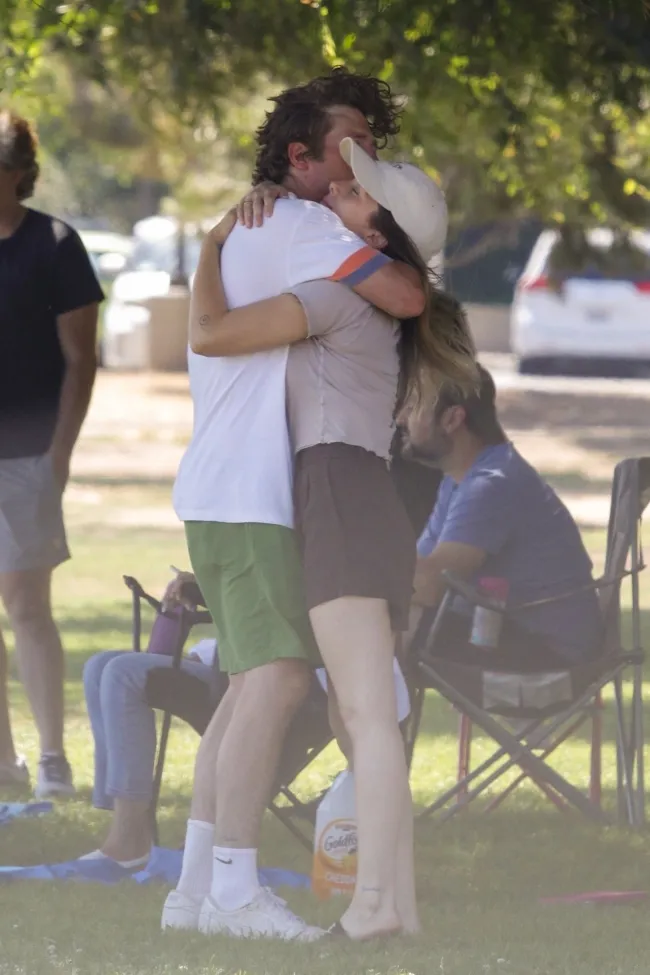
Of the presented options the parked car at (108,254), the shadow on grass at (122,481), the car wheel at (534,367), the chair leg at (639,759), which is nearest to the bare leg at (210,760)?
the chair leg at (639,759)

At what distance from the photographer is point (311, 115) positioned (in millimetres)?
4449

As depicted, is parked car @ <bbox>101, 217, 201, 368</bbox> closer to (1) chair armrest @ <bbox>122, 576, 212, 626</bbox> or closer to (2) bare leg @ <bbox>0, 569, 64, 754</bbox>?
(2) bare leg @ <bbox>0, 569, 64, 754</bbox>

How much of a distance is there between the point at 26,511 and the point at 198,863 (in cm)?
186

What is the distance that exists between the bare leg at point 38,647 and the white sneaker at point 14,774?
14cm

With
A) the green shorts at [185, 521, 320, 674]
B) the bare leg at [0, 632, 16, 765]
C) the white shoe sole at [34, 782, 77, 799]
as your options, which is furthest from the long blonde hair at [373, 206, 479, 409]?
the bare leg at [0, 632, 16, 765]

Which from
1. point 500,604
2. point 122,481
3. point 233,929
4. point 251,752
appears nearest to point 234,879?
point 233,929

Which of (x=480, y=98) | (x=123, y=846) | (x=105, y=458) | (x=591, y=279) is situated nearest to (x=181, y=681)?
(x=123, y=846)

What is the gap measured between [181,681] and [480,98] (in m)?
5.99

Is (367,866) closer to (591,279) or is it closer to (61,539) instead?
(61,539)

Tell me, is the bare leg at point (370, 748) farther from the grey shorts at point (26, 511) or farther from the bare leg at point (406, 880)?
the grey shorts at point (26, 511)

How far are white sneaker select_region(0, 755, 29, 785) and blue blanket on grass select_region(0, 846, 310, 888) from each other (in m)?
1.17

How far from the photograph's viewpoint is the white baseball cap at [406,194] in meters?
4.40

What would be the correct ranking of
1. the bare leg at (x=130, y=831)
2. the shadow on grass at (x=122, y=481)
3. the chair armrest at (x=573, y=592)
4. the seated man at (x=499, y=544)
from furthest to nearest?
1. the shadow on grass at (x=122, y=481)
2. the seated man at (x=499, y=544)
3. the chair armrest at (x=573, y=592)
4. the bare leg at (x=130, y=831)

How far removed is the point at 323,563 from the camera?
4.33m
